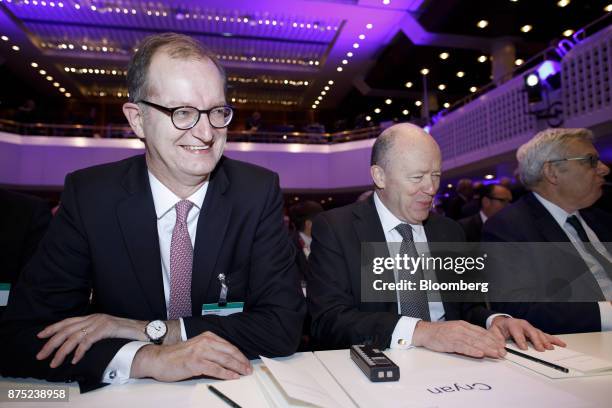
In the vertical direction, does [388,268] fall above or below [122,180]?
below

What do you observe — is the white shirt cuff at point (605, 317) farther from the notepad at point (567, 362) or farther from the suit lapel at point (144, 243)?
the suit lapel at point (144, 243)

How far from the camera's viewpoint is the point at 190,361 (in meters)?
0.97

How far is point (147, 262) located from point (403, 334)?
2.85 feet

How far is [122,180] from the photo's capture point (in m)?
1.39

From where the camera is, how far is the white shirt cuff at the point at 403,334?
1.27 m

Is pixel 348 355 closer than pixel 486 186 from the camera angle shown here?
Yes

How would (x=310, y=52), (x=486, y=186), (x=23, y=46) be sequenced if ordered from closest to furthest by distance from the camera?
(x=486, y=186), (x=23, y=46), (x=310, y=52)

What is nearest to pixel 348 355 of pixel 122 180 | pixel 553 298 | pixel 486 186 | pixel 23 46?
pixel 122 180

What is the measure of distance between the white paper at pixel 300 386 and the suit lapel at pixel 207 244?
43cm

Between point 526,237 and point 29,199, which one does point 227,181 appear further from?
point 526,237

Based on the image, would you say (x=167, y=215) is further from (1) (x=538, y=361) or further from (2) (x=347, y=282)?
(1) (x=538, y=361)

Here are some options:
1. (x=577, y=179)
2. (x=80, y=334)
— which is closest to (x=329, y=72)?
(x=577, y=179)

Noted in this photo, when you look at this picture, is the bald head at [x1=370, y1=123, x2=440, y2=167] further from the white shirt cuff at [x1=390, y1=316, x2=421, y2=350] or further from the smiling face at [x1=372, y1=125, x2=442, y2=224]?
the white shirt cuff at [x1=390, y1=316, x2=421, y2=350]

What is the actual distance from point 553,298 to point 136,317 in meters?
1.75
